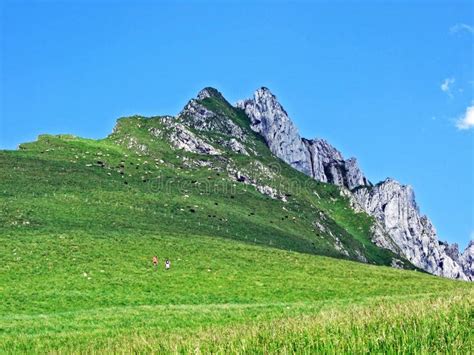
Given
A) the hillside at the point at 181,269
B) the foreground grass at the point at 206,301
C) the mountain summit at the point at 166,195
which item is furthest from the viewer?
the mountain summit at the point at 166,195

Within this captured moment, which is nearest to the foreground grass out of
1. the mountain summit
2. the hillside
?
the hillside

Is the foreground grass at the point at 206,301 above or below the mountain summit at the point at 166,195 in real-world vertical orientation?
below

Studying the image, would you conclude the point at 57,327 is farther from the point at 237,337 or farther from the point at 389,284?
the point at 389,284

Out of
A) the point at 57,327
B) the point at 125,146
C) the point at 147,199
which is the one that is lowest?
the point at 57,327

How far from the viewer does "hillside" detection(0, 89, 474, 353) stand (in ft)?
42.5

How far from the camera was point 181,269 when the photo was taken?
222 ft

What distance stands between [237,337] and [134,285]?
46613mm

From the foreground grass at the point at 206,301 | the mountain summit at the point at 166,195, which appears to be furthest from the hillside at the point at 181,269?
the mountain summit at the point at 166,195

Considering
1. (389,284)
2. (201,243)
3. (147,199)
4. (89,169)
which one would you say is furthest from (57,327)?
(89,169)

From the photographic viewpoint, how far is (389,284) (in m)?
64.6

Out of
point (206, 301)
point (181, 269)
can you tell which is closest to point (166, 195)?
point (181, 269)

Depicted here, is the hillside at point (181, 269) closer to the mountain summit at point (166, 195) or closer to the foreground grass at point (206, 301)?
the foreground grass at point (206, 301)

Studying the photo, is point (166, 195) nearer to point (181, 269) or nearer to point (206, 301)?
point (181, 269)

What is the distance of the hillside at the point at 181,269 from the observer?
1297 centimetres
